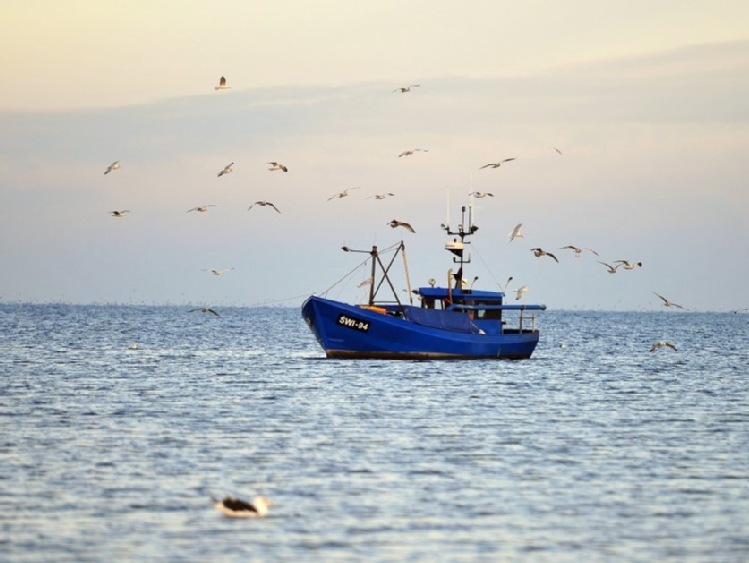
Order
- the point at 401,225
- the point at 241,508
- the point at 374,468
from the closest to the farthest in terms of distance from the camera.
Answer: the point at 241,508, the point at 374,468, the point at 401,225

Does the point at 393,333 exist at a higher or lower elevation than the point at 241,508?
higher

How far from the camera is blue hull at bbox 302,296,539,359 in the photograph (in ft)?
196

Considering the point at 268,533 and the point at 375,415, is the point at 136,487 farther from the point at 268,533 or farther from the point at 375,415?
the point at 375,415

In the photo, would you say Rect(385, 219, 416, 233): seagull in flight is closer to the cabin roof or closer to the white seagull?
the cabin roof

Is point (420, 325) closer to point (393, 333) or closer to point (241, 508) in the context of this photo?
point (393, 333)

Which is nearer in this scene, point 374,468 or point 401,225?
point 374,468

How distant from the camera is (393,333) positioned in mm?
59781

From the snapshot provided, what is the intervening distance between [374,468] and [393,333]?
31.8 meters

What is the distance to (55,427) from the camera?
35.7m

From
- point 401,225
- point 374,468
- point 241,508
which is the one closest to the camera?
point 241,508

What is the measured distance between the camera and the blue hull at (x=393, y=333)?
59.9 m

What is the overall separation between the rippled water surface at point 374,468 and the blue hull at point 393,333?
3.51 metres

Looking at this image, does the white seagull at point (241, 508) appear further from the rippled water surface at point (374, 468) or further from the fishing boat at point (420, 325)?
the fishing boat at point (420, 325)

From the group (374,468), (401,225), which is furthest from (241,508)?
(401,225)
